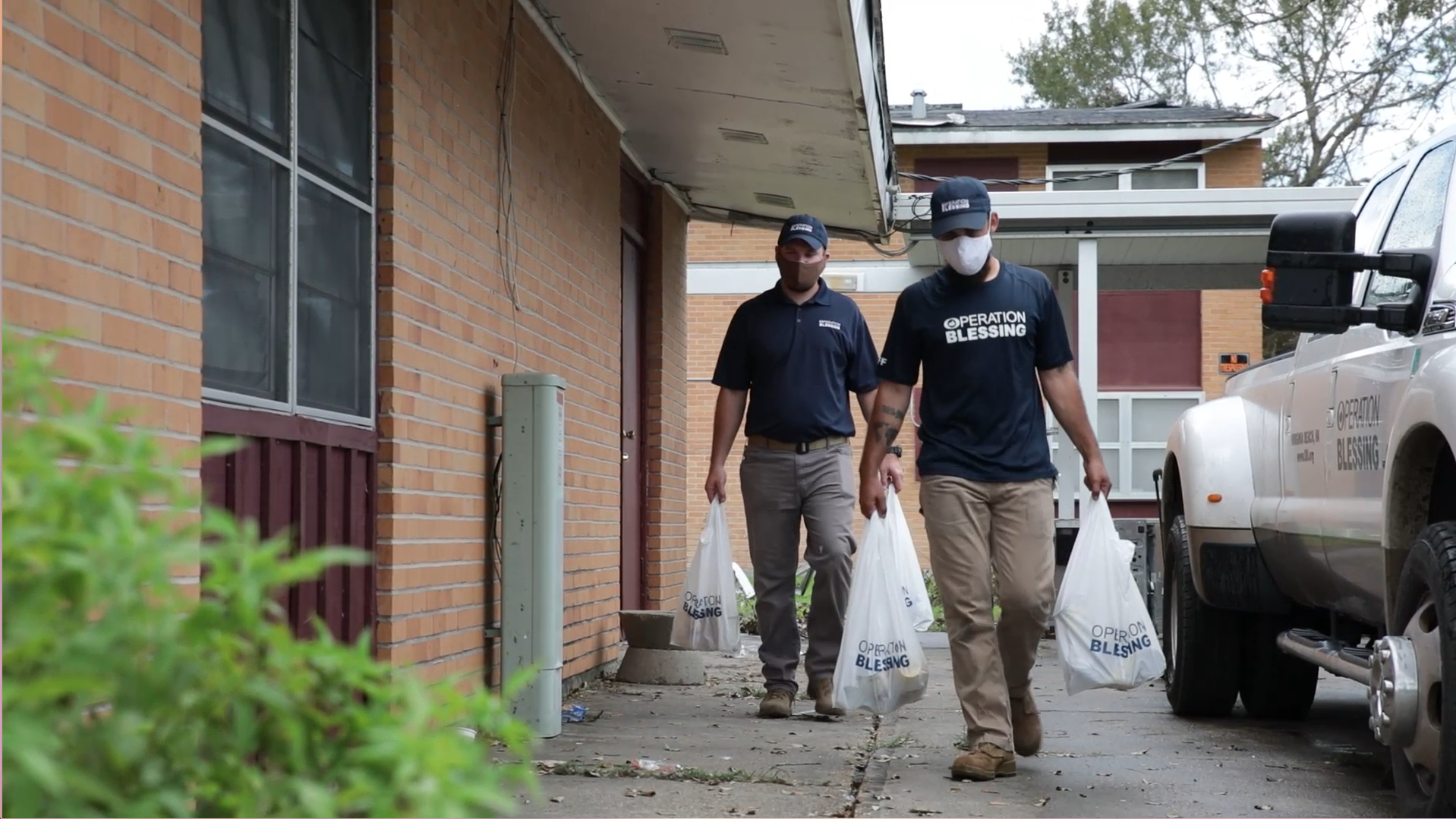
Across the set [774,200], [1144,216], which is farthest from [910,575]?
[1144,216]

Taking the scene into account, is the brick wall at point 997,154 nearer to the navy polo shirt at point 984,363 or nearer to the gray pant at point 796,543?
the gray pant at point 796,543

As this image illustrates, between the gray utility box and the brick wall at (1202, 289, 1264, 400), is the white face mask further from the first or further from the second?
the brick wall at (1202, 289, 1264, 400)

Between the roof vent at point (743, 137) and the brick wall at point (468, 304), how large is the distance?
0.76 meters

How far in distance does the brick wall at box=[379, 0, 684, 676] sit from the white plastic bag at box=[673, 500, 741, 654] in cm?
96

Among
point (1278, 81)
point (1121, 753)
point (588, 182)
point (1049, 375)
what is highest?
point (1278, 81)

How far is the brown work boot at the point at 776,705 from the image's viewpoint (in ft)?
24.0

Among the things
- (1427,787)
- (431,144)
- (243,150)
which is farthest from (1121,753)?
(243,150)

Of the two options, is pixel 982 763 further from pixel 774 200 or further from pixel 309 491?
pixel 774 200

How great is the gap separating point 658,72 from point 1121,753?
4.18m

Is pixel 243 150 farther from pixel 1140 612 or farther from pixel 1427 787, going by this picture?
pixel 1427 787

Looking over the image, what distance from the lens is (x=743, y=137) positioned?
32.2ft

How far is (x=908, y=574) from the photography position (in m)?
8.20

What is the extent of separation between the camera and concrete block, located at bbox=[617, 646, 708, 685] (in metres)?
8.81

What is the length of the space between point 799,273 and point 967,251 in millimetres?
1864
